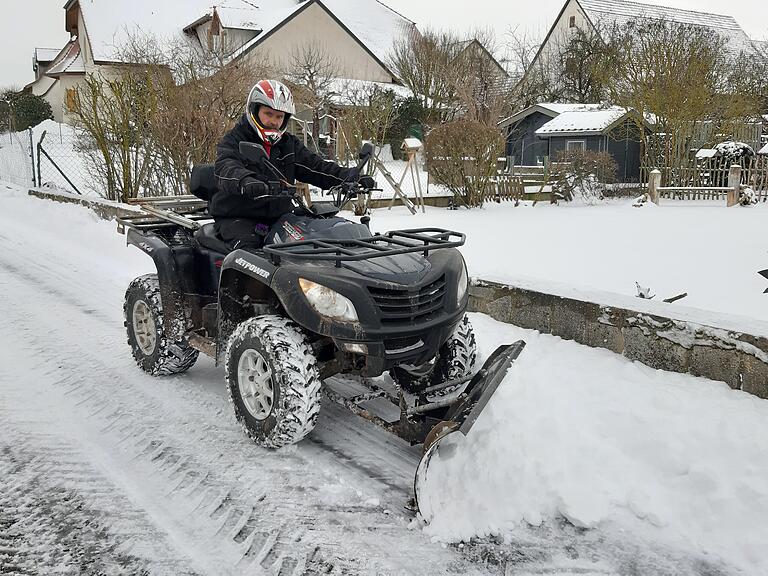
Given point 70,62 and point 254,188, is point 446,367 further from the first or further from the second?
point 70,62

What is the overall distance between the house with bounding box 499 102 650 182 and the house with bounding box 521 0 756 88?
11793 millimetres

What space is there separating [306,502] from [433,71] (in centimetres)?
3220

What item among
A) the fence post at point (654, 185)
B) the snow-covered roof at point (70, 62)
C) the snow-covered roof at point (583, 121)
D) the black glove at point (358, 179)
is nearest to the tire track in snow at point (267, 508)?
the black glove at point (358, 179)

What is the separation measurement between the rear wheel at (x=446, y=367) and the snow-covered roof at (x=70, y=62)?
36.7 meters

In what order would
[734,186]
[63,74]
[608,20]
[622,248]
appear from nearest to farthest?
[622,248]
[734,186]
[63,74]
[608,20]

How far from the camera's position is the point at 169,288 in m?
4.70

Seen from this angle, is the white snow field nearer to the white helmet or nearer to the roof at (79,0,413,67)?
the white helmet

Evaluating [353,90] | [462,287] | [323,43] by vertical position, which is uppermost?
[323,43]

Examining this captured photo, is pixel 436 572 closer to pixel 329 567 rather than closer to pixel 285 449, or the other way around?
pixel 329 567

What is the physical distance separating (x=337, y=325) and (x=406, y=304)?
0.36m

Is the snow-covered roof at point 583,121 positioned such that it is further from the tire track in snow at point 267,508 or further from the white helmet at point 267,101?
the tire track in snow at point 267,508

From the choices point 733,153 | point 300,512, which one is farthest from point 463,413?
point 733,153

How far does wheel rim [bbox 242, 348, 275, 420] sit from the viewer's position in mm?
3812

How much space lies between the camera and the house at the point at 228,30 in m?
33.0
